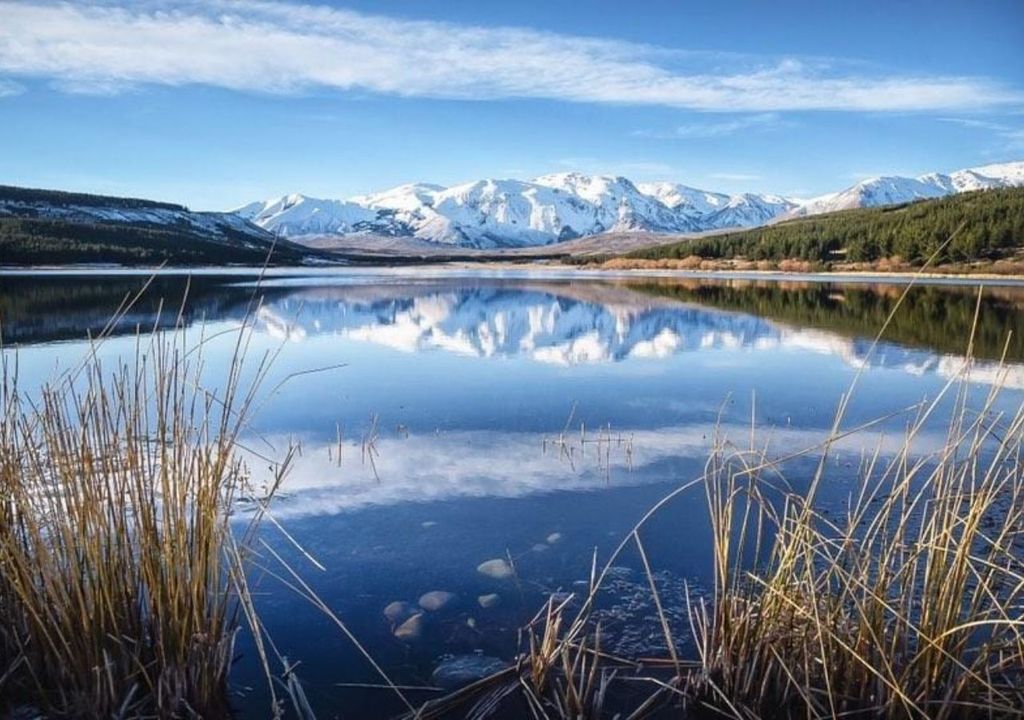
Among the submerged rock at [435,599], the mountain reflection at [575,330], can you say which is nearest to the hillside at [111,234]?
the mountain reflection at [575,330]

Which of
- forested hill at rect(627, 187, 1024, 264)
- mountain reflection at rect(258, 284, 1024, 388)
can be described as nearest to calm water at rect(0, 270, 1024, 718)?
mountain reflection at rect(258, 284, 1024, 388)

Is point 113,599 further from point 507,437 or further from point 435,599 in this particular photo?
point 507,437

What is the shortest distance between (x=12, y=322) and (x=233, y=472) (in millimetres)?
21411

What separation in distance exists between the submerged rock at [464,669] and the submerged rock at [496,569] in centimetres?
105

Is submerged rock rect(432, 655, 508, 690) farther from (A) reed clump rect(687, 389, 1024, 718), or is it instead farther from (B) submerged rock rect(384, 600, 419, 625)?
(A) reed clump rect(687, 389, 1024, 718)

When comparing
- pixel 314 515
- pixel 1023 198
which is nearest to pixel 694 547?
pixel 314 515

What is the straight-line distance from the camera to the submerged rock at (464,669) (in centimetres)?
388

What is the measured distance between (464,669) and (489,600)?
2.62 ft

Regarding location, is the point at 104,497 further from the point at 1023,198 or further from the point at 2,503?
the point at 1023,198

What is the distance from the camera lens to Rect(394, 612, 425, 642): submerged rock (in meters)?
4.32

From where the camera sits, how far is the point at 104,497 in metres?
3.65

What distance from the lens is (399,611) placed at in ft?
15.1

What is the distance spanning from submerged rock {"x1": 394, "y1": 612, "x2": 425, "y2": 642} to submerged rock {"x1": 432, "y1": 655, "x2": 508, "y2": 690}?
1.09 ft

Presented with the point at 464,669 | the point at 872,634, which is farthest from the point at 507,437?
the point at 872,634
